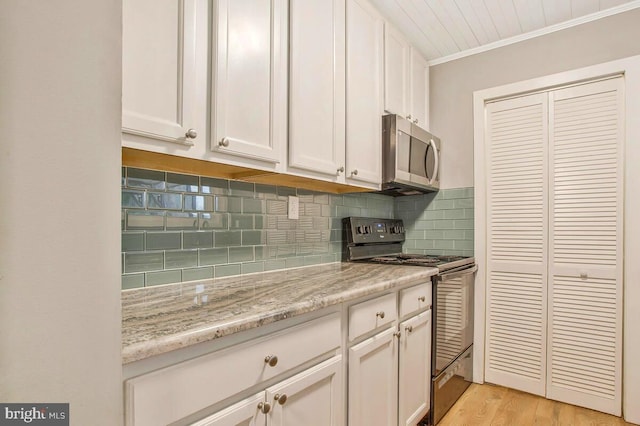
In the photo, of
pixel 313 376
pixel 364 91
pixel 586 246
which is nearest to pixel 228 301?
pixel 313 376

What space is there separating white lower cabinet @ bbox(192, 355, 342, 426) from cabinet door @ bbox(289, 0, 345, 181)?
2.74 ft

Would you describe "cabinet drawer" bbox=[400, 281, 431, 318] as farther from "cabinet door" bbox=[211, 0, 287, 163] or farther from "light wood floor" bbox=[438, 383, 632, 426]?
"cabinet door" bbox=[211, 0, 287, 163]

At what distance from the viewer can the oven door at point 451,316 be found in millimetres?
2033

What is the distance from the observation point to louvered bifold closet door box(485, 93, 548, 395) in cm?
241

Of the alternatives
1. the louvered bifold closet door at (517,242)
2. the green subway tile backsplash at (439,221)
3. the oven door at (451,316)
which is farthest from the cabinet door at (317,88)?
the louvered bifold closet door at (517,242)

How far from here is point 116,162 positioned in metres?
0.46

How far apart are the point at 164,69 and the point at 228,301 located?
2.43 ft

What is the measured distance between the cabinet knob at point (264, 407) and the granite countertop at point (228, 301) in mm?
230

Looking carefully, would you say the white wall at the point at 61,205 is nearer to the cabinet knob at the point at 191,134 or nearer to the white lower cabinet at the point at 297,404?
the white lower cabinet at the point at 297,404

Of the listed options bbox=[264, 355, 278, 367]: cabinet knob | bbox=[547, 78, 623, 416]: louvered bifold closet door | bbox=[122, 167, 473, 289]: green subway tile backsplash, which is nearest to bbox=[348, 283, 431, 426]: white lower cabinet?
bbox=[264, 355, 278, 367]: cabinet knob

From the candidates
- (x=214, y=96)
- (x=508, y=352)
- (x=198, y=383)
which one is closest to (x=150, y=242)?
(x=214, y=96)

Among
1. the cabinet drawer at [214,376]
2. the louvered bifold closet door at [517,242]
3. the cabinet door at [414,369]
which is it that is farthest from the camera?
the louvered bifold closet door at [517,242]

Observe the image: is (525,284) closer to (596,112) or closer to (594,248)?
(594,248)

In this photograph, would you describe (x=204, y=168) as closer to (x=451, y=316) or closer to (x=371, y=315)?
(x=371, y=315)
